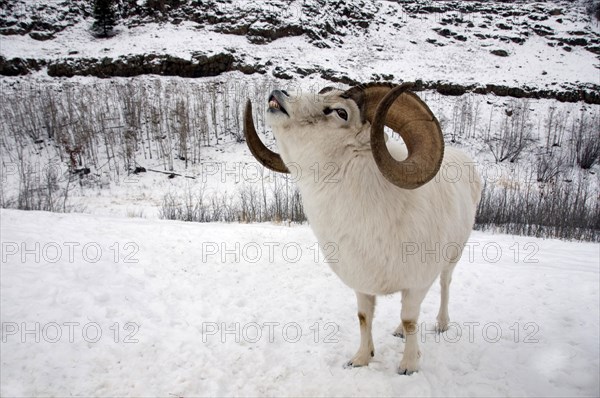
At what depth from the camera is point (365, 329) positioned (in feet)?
10.4

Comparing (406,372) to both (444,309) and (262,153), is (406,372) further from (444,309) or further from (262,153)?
(262,153)

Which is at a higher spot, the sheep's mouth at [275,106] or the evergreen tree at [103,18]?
the evergreen tree at [103,18]

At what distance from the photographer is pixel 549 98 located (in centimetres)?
2942

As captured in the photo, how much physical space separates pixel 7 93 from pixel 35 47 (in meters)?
6.08

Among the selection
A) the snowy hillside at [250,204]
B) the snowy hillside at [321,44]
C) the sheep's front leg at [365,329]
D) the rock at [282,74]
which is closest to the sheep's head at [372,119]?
the snowy hillside at [250,204]

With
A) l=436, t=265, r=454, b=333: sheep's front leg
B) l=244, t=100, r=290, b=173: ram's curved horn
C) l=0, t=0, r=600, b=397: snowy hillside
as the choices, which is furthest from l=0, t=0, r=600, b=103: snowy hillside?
l=436, t=265, r=454, b=333: sheep's front leg

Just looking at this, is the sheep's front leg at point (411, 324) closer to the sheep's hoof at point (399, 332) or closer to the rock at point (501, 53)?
the sheep's hoof at point (399, 332)

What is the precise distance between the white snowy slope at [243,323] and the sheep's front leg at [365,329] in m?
0.10

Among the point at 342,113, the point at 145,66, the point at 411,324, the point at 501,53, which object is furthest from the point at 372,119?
the point at 501,53

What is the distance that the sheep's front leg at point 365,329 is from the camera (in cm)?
314

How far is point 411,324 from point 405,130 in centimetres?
170

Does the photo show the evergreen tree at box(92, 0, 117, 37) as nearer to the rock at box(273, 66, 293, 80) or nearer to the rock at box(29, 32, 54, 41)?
the rock at box(29, 32, 54, 41)

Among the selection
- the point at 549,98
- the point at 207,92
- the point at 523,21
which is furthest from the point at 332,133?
the point at 523,21

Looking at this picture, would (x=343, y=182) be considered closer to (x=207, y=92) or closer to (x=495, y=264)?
(x=495, y=264)
